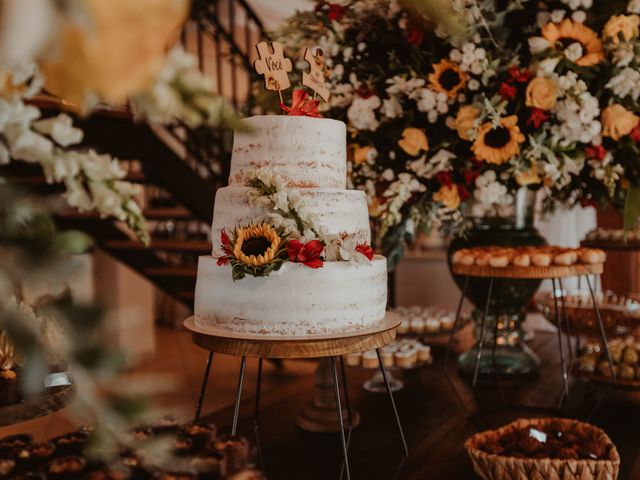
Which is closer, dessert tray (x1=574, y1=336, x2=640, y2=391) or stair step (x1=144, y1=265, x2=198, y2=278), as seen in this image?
dessert tray (x1=574, y1=336, x2=640, y2=391)

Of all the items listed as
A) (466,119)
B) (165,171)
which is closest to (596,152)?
(466,119)

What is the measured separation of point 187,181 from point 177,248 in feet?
2.64

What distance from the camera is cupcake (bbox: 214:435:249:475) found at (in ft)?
3.40

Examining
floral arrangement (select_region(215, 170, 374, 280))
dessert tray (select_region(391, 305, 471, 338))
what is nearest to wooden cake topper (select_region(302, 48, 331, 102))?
floral arrangement (select_region(215, 170, 374, 280))

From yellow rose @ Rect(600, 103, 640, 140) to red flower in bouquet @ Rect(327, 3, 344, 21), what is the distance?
1.17 m

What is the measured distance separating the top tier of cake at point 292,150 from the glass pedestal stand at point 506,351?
139 cm

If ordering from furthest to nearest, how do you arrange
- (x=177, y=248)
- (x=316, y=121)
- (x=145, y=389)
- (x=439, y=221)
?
(x=177, y=248)
(x=439, y=221)
(x=316, y=121)
(x=145, y=389)

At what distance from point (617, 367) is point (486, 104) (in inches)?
45.8

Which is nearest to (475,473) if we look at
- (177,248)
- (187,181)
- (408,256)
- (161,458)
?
(161,458)

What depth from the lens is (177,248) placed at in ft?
17.3

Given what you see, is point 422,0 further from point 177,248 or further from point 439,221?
point 177,248

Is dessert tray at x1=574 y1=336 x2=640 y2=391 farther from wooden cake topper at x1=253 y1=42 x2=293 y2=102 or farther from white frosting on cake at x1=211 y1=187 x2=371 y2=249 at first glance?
wooden cake topper at x1=253 y1=42 x2=293 y2=102

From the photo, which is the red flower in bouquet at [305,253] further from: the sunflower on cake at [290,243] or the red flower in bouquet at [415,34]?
the red flower in bouquet at [415,34]

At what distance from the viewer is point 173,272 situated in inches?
219
